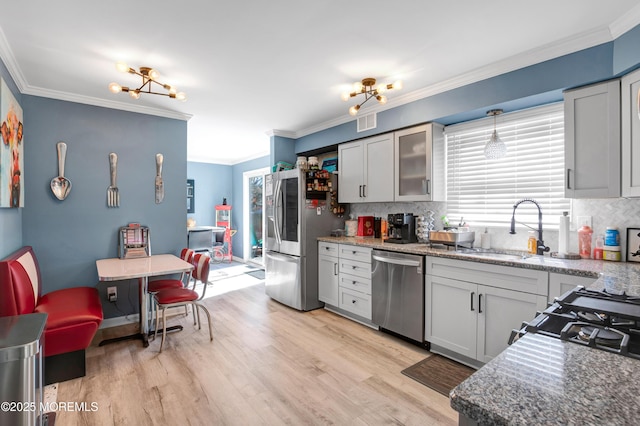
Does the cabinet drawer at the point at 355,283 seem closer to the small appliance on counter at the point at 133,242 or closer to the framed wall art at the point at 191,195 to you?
the small appliance on counter at the point at 133,242

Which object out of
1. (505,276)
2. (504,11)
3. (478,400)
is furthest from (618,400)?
(504,11)

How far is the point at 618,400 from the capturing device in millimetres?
631

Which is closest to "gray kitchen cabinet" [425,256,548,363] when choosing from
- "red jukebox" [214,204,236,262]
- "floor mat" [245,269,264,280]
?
"floor mat" [245,269,264,280]

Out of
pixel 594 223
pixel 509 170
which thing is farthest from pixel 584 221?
pixel 509 170

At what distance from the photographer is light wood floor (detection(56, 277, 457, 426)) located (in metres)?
2.02

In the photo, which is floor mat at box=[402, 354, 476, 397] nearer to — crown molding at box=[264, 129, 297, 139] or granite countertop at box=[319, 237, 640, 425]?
granite countertop at box=[319, 237, 640, 425]

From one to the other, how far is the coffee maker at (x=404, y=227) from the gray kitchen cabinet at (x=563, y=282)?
4.68ft

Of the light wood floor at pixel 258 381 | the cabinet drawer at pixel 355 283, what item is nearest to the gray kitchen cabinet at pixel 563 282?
→ the light wood floor at pixel 258 381

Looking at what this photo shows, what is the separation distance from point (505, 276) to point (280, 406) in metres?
1.85

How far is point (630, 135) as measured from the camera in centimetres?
203

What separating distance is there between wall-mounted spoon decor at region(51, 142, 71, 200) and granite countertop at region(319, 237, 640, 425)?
4055 millimetres

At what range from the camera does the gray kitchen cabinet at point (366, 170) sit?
12.0 ft

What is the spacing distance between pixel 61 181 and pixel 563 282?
15.0 ft

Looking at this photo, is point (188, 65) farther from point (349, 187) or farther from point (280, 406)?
point (280, 406)
